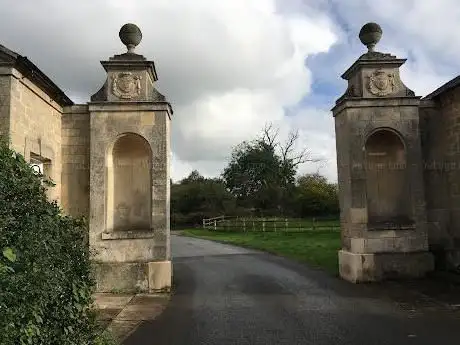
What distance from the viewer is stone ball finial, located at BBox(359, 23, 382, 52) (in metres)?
11.6

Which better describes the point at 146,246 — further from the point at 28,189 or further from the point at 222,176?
the point at 222,176

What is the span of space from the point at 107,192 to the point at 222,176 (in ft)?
144

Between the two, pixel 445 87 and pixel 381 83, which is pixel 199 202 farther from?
pixel 445 87

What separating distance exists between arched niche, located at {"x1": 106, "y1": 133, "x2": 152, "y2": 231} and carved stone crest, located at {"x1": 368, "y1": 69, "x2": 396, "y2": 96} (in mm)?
5364

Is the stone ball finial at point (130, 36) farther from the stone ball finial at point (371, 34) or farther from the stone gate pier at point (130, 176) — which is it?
the stone ball finial at point (371, 34)

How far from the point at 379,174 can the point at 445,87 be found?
7.96 ft

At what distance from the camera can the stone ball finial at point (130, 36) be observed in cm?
1115

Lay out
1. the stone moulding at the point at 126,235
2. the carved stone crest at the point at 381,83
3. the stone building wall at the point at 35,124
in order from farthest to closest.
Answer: the carved stone crest at the point at 381,83, the stone moulding at the point at 126,235, the stone building wall at the point at 35,124

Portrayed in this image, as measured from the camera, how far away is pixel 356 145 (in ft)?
36.8

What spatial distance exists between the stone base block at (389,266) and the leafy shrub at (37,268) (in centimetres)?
729

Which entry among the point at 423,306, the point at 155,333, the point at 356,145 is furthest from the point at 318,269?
the point at 155,333

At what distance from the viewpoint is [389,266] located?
35.7ft

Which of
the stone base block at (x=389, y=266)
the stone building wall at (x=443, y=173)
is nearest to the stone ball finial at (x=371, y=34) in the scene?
the stone building wall at (x=443, y=173)

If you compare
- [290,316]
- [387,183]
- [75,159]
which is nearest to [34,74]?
[75,159]
